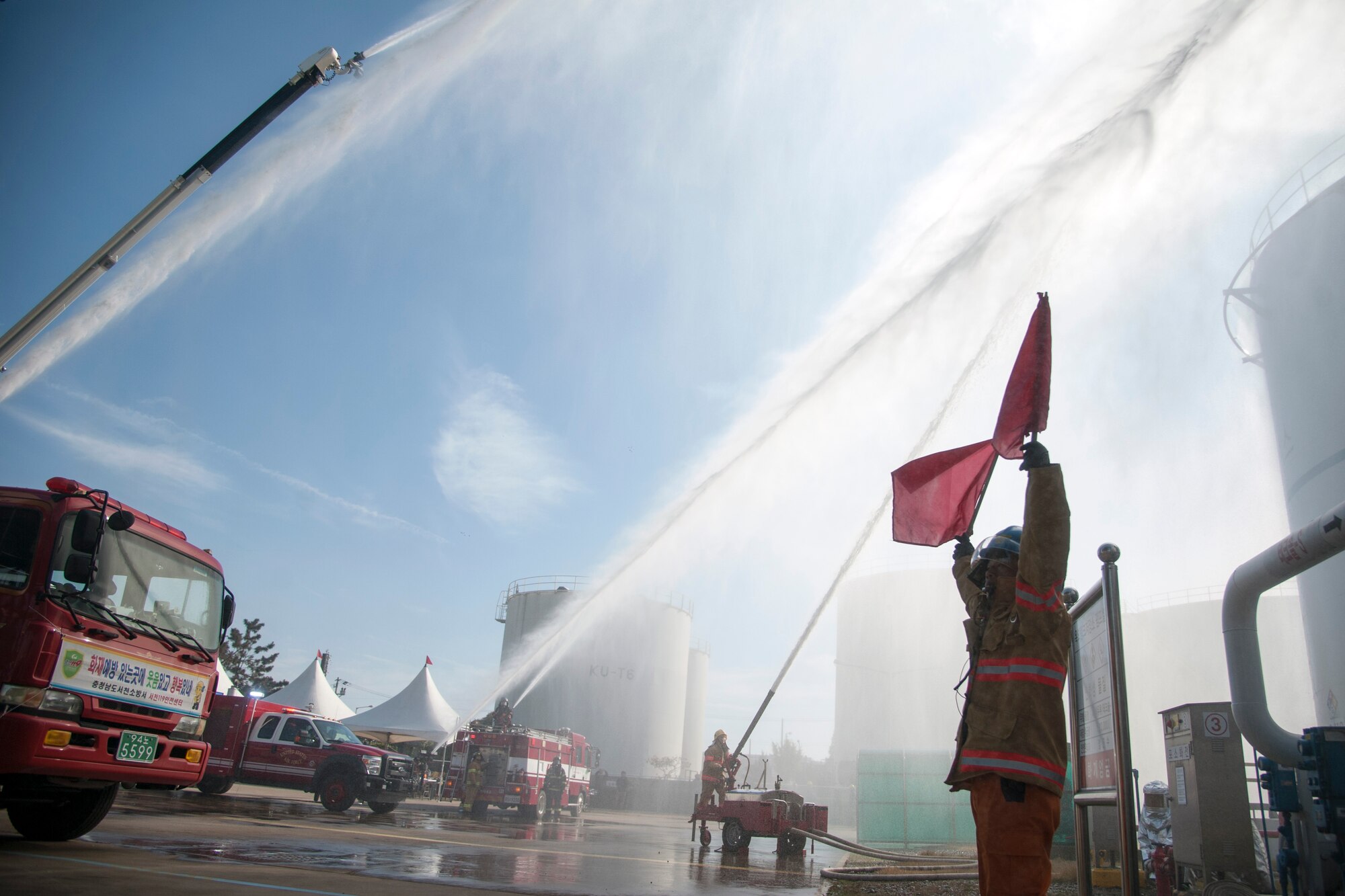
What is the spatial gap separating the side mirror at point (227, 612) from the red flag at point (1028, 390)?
24.4 ft

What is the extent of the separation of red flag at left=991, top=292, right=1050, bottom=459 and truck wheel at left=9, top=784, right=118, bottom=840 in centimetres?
776

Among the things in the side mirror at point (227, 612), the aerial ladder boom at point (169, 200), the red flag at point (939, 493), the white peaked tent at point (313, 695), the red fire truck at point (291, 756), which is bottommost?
the red fire truck at point (291, 756)

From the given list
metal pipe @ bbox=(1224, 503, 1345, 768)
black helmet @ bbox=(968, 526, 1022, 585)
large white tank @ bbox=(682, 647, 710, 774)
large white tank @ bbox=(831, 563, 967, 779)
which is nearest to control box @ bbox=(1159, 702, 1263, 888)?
metal pipe @ bbox=(1224, 503, 1345, 768)

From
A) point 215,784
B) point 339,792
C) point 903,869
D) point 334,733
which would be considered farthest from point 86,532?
point 215,784

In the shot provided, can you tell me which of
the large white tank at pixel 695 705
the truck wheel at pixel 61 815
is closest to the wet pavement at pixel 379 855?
the truck wheel at pixel 61 815

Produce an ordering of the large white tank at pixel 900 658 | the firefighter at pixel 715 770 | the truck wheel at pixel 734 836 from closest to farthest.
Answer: the truck wheel at pixel 734 836 → the firefighter at pixel 715 770 → the large white tank at pixel 900 658

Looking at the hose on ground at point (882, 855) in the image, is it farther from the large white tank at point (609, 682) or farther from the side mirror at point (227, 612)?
the large white tank at point (609, 682)

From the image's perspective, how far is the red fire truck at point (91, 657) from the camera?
5.64 metres

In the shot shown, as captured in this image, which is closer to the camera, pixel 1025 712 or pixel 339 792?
pixel 1025 712

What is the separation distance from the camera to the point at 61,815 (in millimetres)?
6820

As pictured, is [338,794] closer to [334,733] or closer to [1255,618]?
[334,733]

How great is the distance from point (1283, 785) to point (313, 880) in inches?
313

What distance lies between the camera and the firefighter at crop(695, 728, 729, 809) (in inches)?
577

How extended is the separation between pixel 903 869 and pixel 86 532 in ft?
33.9
